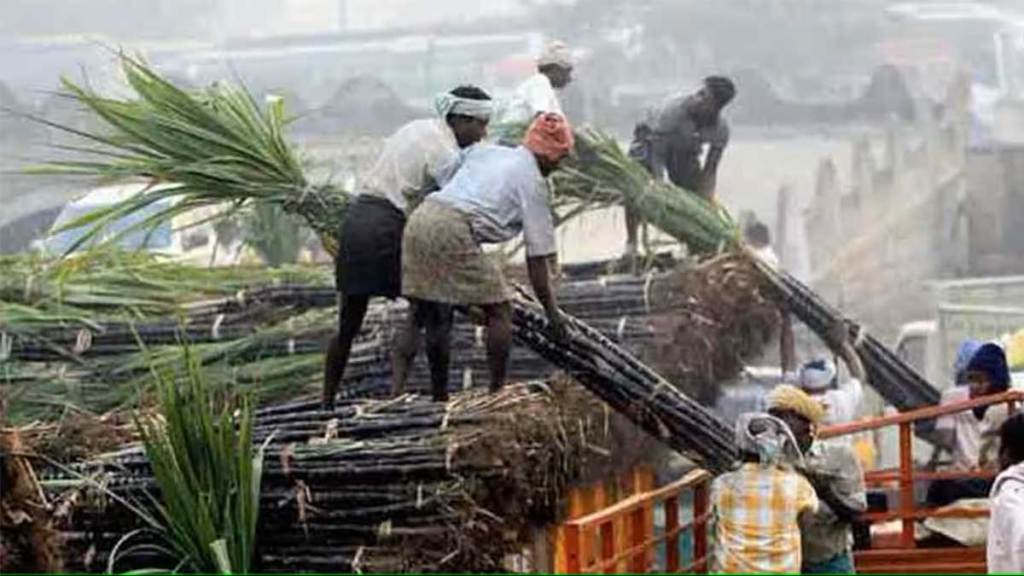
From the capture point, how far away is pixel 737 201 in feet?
44.9

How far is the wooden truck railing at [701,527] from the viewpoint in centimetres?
531

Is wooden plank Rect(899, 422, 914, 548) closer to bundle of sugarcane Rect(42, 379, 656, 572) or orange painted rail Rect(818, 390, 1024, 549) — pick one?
orange painted rail Rect(818, 390, 1024, 549)

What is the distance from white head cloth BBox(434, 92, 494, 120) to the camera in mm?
6480

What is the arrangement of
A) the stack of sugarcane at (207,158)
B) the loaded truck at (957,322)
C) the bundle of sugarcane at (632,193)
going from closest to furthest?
the stack of sugarcane at (207,158), the bundle of sugarcane at (632,193), the loaded truck at (957,322)

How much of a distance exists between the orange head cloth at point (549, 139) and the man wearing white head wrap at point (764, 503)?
4.36ft

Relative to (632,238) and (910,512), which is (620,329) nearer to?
(632,238)

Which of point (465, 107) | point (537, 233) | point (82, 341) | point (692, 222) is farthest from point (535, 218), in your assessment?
point (692, 222)

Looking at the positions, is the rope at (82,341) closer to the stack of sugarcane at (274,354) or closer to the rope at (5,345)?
the stack of sugarcane at (274,354)

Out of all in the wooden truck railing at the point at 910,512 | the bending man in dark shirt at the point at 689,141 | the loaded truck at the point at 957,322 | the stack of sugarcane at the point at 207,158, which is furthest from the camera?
the loaded truck at the point at 957,322

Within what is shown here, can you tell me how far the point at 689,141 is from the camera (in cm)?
938

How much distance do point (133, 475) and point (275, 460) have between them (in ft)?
1.32

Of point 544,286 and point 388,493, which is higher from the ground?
point 544,286

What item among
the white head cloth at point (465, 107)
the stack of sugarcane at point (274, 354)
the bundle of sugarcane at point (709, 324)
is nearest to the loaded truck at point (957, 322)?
the bundle of sugarcane at point (709, 324)

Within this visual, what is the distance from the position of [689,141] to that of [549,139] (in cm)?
319
